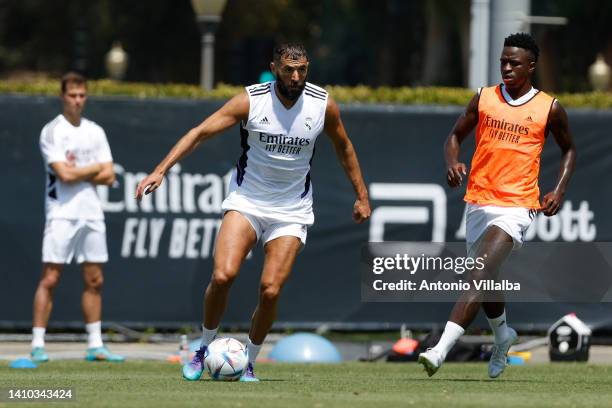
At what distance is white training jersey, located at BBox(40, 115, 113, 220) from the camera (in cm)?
1429

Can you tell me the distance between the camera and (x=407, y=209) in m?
16.3

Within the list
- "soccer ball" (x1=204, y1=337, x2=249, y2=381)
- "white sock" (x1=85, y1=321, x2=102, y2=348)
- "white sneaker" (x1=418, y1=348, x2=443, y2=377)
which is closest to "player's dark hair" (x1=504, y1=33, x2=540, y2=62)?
"white sneaker" (x1=418, y1=348, x2=443, y2=377)

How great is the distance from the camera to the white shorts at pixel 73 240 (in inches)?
561

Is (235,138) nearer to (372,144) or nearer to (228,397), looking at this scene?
(372,144)

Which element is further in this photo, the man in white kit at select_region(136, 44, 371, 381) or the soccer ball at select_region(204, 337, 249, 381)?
the man in white kit at select_region(136, 44, 371, 381)

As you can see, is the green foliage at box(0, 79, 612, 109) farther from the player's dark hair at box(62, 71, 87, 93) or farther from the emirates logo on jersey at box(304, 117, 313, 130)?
the emirates logo on jersey at box(304, 117, 313, 130)

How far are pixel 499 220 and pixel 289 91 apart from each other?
167cm

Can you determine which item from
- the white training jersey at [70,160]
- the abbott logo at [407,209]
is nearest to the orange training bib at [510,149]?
the white training jersey at [70,160]

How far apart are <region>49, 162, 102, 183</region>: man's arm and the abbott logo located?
3.20 metres

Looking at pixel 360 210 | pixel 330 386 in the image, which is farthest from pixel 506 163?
pixel 330 386

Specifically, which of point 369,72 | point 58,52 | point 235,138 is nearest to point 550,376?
point 235,138

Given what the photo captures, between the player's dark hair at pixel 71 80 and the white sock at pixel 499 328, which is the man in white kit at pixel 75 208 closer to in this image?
the player's dark hair at pixel 71 80

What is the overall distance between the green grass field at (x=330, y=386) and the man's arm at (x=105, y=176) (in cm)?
159

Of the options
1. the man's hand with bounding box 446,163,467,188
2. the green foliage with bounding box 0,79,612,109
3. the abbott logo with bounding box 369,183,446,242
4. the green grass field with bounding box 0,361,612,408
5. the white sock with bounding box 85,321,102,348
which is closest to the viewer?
the green grass field with bounding box 0,361,612,408
